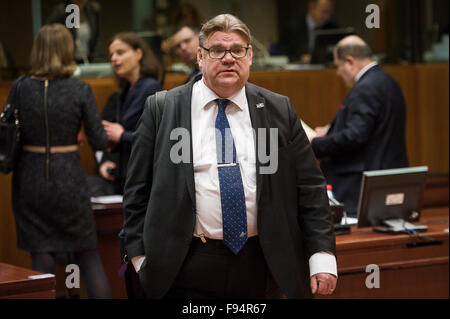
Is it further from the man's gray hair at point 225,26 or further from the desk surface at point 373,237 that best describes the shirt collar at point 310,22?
the man's gray hair at point 225,26

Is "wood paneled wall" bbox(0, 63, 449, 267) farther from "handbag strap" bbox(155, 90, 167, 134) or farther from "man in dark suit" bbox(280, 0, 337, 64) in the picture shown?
"handbag strap" bbox(155, 90, 167, 134)

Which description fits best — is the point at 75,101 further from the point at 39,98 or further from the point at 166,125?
the point at 166,125

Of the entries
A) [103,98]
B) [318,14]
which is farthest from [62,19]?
[318,14]

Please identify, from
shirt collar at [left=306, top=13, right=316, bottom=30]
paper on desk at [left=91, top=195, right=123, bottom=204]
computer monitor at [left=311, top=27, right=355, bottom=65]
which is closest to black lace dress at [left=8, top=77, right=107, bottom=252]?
paper on desk at [left=91, top=195, right=123, bottom=204]

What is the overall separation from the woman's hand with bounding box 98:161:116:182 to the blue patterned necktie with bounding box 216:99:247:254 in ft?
8.30

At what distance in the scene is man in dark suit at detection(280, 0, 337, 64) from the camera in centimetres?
688

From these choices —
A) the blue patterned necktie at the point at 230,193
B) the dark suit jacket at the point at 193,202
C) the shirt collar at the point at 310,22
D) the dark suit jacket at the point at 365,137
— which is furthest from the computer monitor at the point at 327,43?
the blue patterned necktie at the point at 230,193

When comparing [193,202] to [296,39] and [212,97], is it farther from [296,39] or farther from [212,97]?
[296,39]

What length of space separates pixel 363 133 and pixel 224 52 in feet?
7.65

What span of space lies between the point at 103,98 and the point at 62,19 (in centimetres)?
60

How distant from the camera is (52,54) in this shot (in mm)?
4176

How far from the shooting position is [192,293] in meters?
2.57

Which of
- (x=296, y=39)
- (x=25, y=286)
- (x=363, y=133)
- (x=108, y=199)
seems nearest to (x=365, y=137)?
(x=363, y=133)

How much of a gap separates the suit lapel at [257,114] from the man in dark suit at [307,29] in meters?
4.19
